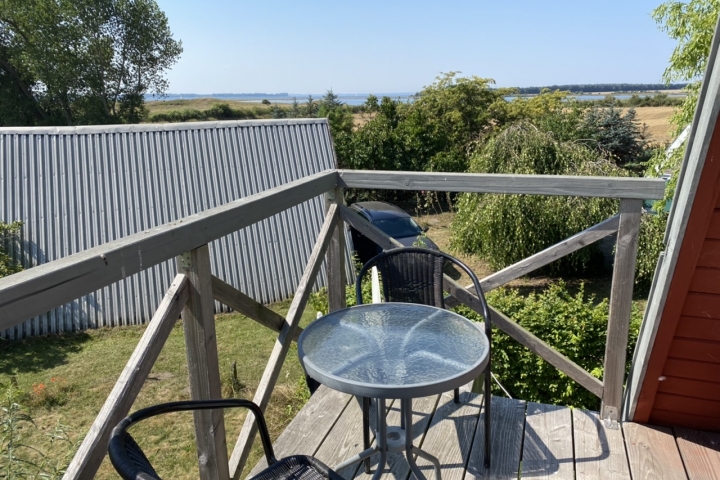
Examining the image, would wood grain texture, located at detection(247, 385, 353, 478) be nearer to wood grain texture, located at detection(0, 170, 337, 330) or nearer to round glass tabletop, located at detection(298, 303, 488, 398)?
round glass tabletop, located at detection(298, 303, 488, 398)

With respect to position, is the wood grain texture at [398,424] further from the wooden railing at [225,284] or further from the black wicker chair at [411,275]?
the wooden railing at [225,284]

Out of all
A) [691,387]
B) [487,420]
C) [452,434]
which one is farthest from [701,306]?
[452,434]

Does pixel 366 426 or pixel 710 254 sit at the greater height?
pixel 710 254

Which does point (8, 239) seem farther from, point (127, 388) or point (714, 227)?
point (714, 227)

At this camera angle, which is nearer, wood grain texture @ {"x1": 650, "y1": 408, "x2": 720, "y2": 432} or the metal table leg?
the metal table leg

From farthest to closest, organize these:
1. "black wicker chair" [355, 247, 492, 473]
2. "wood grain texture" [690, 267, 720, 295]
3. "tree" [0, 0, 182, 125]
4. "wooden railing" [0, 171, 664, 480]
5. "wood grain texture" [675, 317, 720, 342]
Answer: "tree" [0, 0, 182, 125] < "black wicker chair" [355, 247, 492, 473] < "wood grain texture" [675, 317, 720, 342] < "wood grain texture" [690, 267, 720, 295] < "wooden railing" [0, 171, 664, 480]

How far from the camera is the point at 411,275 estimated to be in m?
2.51

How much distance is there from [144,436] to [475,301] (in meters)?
3.70

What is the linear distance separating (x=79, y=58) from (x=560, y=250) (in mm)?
26792

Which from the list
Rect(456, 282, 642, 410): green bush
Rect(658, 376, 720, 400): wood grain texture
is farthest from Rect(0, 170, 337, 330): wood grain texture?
Rect(456, 282, 642, 410): green bush

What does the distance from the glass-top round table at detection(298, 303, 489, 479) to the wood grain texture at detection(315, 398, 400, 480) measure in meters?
0.15

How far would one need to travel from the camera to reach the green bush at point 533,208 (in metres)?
9.01

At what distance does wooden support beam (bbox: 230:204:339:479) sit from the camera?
1.93 m

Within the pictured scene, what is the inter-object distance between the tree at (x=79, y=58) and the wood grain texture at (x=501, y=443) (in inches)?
1019
